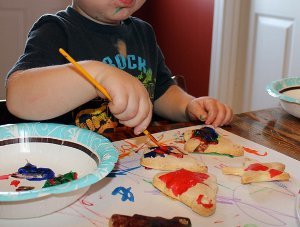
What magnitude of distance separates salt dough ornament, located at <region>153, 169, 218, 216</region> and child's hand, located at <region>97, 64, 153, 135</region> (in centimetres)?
10

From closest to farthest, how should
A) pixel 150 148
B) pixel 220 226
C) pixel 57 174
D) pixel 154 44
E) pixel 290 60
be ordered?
pixel 220 226, pixel 57 174, pixel 150 148, pixel 154 44, pixel 290 60

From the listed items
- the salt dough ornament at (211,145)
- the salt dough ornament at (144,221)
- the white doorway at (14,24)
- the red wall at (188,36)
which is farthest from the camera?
the white doorway at (14,24)

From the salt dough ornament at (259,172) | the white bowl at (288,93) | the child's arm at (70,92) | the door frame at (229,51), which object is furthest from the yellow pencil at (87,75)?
the door frame at (229,51)

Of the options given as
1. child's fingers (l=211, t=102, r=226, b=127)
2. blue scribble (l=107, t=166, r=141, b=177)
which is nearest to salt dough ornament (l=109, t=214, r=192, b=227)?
blue scribble (l=107, t=166, r=141, b=177)

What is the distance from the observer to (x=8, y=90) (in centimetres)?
80

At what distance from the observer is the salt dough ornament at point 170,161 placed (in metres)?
0.72

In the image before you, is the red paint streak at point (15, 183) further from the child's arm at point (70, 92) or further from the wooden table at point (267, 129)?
the wooden table at point (267, 129)

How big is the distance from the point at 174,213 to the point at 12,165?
0.27m

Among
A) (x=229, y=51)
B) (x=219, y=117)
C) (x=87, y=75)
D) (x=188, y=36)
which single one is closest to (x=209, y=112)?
(x=219, y=117)

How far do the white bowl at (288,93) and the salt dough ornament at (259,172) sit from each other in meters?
0.31

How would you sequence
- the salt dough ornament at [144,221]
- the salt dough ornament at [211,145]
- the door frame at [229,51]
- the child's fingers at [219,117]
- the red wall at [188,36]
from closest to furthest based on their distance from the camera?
the salt dough ornament at [144,221] < the salt dough ornament at [211,145] < the child's fingers at [219,117] < the door frame at [229,51] < the red wall at [188,36]

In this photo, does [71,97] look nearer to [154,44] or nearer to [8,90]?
[8,90]

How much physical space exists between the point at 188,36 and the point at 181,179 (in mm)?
1954

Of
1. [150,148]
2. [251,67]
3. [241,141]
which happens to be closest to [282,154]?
[241,141]
